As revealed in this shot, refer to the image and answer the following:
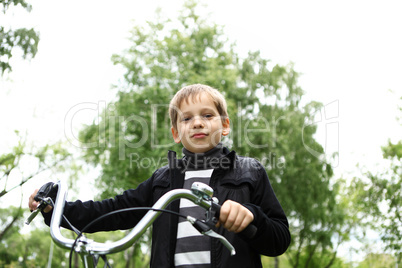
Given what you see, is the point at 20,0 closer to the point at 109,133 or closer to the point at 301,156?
the point at 109,133

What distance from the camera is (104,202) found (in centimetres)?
235

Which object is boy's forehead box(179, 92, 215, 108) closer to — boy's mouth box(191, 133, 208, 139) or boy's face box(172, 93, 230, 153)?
boy's face box(172, 93, 230, 153)

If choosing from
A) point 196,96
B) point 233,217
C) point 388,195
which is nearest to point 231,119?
point 388,195

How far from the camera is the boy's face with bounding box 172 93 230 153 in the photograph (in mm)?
2430

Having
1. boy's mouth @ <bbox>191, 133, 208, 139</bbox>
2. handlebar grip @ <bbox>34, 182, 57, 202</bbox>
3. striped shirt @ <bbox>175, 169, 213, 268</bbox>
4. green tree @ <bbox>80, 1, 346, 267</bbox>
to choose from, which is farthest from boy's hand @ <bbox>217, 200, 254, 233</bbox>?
green tree @ <bbox>80, 1, 346, 267</bbox>

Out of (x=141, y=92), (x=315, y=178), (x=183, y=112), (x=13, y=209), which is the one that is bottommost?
(x=13, y=209)

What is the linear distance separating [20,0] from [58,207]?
8978 mm

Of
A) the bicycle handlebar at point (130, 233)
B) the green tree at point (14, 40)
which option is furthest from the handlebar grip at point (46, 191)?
the green tree at point (14, 40)

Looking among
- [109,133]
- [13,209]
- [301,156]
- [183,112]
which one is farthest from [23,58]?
[13,209]

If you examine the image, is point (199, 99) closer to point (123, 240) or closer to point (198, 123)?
point (198, 123)

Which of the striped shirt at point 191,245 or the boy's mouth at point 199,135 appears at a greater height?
the boy's mouth at point 199,135

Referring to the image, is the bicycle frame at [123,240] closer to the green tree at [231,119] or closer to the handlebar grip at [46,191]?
the handlebar grip at [46,191]

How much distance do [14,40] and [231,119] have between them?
9049 millimetres

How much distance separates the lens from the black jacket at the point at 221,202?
2.00 metres
